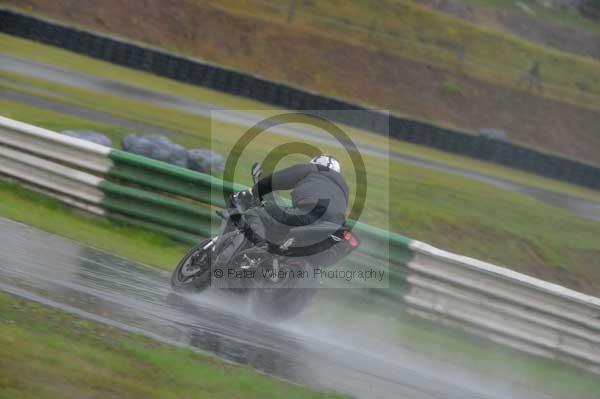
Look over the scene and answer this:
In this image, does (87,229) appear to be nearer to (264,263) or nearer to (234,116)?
(264,263)

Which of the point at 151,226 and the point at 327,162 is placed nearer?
the point at 327,162

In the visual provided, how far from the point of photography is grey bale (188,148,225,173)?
1295cm

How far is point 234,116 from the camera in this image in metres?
21.4

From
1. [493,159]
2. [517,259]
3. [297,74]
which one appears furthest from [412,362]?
[297,74]

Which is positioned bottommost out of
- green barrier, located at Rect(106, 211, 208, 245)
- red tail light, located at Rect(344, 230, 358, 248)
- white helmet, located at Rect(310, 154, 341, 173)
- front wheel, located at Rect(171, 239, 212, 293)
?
green barrier, located at Rect(106, 211, 208, 245)

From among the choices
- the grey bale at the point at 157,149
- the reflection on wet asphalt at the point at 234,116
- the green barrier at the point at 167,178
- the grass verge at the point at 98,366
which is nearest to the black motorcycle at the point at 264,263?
the grass verge at the point at 98,366

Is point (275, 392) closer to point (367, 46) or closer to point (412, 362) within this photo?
point (412, 362)

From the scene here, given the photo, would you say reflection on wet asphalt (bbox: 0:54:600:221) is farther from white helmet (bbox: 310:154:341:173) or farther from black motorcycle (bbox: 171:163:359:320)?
white helmet (bbox: 310:154:341:173)

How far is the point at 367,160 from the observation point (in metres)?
20.3

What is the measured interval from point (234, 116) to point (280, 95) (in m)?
3.89

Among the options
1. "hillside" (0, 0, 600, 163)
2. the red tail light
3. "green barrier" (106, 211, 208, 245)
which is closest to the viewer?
the red tail light

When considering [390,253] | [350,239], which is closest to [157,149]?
[390,253]

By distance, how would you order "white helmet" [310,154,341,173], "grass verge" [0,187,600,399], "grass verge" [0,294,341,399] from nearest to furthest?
"grass verge" [0,294,341,399], "white helmet" [310,154,341,173], "grass verge" [0,187,600,399]

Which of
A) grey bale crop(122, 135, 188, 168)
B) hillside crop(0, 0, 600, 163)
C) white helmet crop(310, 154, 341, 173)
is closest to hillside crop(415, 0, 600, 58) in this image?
hillside crop(0, 0, 600, 163)
